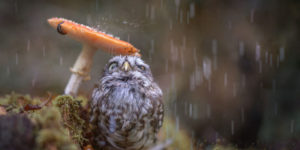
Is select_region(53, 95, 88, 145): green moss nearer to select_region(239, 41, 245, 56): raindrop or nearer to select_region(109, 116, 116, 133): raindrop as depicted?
select_region(109, 116, 116, 133): raindrop

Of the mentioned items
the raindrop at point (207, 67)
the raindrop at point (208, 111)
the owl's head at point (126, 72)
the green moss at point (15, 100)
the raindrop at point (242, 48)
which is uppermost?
the raindrop at point (242, 48)

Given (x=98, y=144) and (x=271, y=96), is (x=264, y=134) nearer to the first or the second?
(x=271, y=96)

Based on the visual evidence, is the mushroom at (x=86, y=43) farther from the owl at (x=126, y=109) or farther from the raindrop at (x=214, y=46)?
the raindrop at (x=214, y=46)

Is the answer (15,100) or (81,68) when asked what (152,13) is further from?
(15,100)

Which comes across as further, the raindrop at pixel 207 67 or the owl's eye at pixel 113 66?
the raindrop at pixel 207 67

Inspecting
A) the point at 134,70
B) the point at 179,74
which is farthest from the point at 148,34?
the point at 134,70

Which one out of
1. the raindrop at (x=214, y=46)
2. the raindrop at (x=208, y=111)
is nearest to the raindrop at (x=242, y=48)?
the raindrop at (x=214, y=46)

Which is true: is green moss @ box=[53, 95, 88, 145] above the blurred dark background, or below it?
below

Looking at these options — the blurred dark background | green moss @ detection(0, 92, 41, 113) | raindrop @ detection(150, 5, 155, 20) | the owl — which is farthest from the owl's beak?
raindrop @ detection(150, 5, 155, 20)
